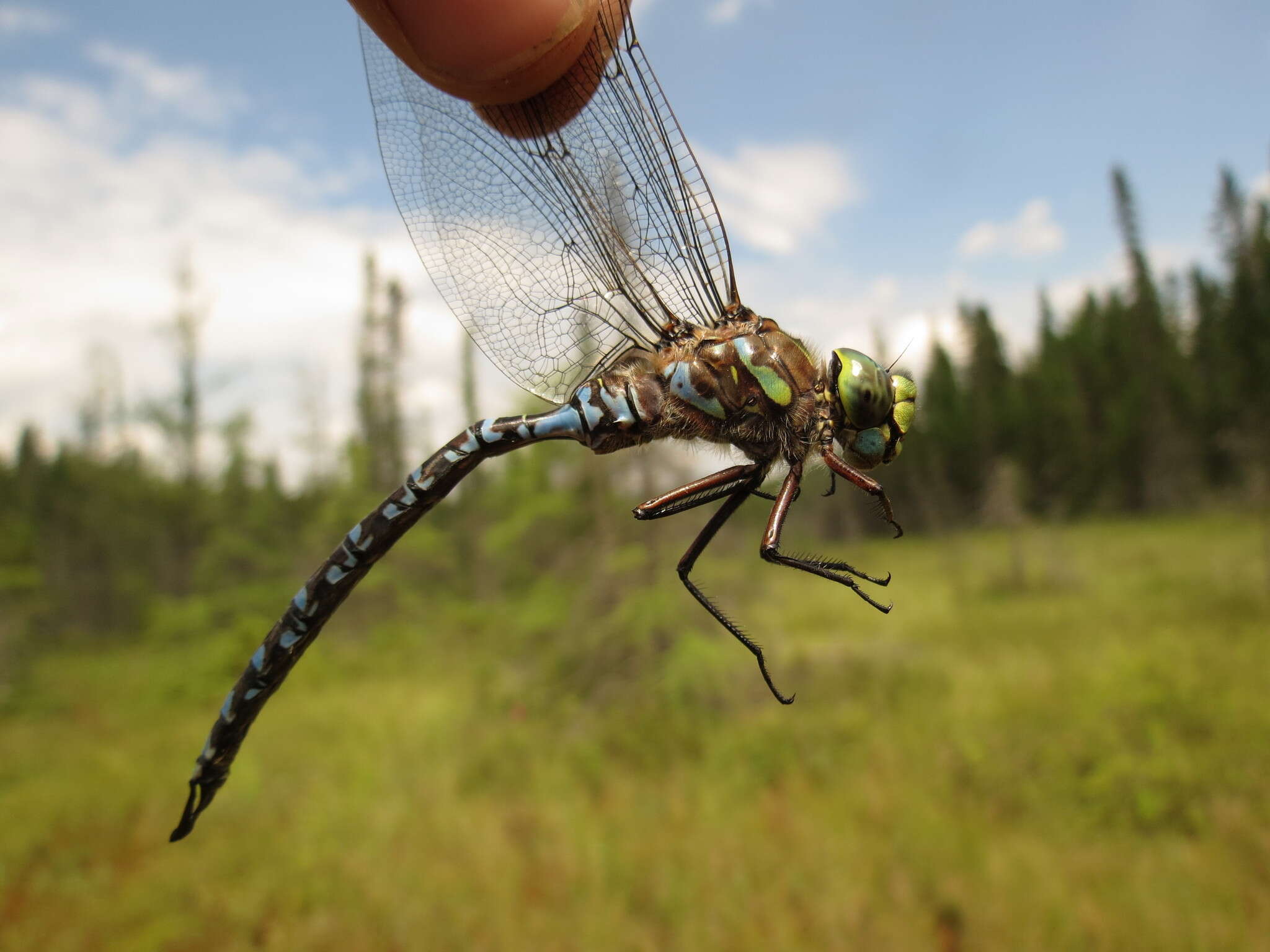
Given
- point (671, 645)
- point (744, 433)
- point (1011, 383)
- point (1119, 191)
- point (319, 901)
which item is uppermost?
point (1119, 191)

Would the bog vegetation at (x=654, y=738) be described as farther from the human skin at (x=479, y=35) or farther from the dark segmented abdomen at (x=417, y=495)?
the human skin at (x=479, y=35)

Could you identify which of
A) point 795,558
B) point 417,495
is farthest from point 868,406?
point 417,495

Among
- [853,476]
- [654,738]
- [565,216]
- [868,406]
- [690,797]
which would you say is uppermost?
[565,216]

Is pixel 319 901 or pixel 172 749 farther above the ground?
pixel 172 749

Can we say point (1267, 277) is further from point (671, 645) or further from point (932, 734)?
point (671, 645)

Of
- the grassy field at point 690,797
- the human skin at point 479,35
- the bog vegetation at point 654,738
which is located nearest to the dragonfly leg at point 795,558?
the bog vegetation at point 654,738

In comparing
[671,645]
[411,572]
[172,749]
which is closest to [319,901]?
[671,645]

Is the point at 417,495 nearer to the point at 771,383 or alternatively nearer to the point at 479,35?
the point at 771,383
